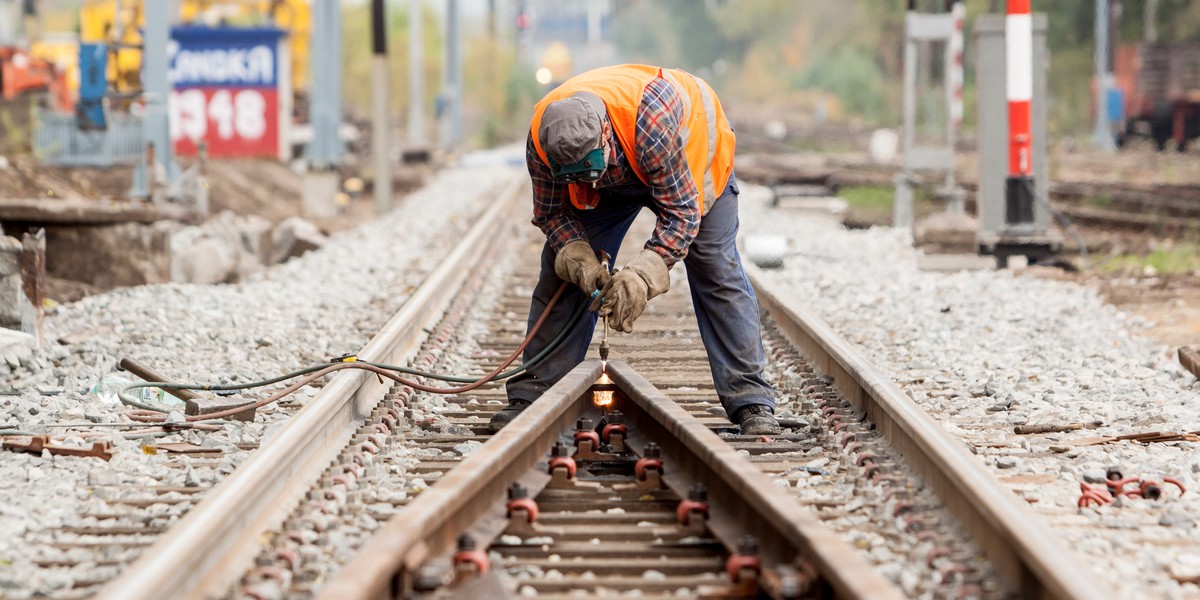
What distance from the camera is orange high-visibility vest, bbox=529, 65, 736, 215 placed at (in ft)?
16.4

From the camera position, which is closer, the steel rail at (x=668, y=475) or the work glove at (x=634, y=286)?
the steel rail at (x=668, y=475)

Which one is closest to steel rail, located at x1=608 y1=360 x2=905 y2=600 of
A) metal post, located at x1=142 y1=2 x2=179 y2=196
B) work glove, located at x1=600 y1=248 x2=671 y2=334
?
work glove, located at x1=600 y1=248 x2=671 y2=334

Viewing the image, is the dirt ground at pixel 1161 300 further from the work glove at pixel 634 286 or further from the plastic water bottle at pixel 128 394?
the plastic water bottle at pixel 128 394

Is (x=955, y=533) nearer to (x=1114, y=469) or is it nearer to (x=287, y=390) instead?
(x=1114, y=469)

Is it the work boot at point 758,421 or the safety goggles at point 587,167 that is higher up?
the safety goggles at point 587,167

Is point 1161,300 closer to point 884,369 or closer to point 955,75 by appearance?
point 884,369

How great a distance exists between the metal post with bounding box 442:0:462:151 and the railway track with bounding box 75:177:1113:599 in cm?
3307

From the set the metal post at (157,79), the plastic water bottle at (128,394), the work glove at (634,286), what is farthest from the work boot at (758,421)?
the metal post at (157,79)

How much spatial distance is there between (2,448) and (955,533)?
3.15 meters

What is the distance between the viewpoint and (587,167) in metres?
4.79

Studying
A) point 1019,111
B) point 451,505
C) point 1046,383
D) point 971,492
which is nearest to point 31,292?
point 451,505

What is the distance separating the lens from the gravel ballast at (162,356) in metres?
4.28

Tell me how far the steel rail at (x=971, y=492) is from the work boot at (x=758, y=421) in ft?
1.16

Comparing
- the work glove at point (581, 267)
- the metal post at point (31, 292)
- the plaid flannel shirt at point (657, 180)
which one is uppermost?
the plaid flannel shirt at point (657, 180)
